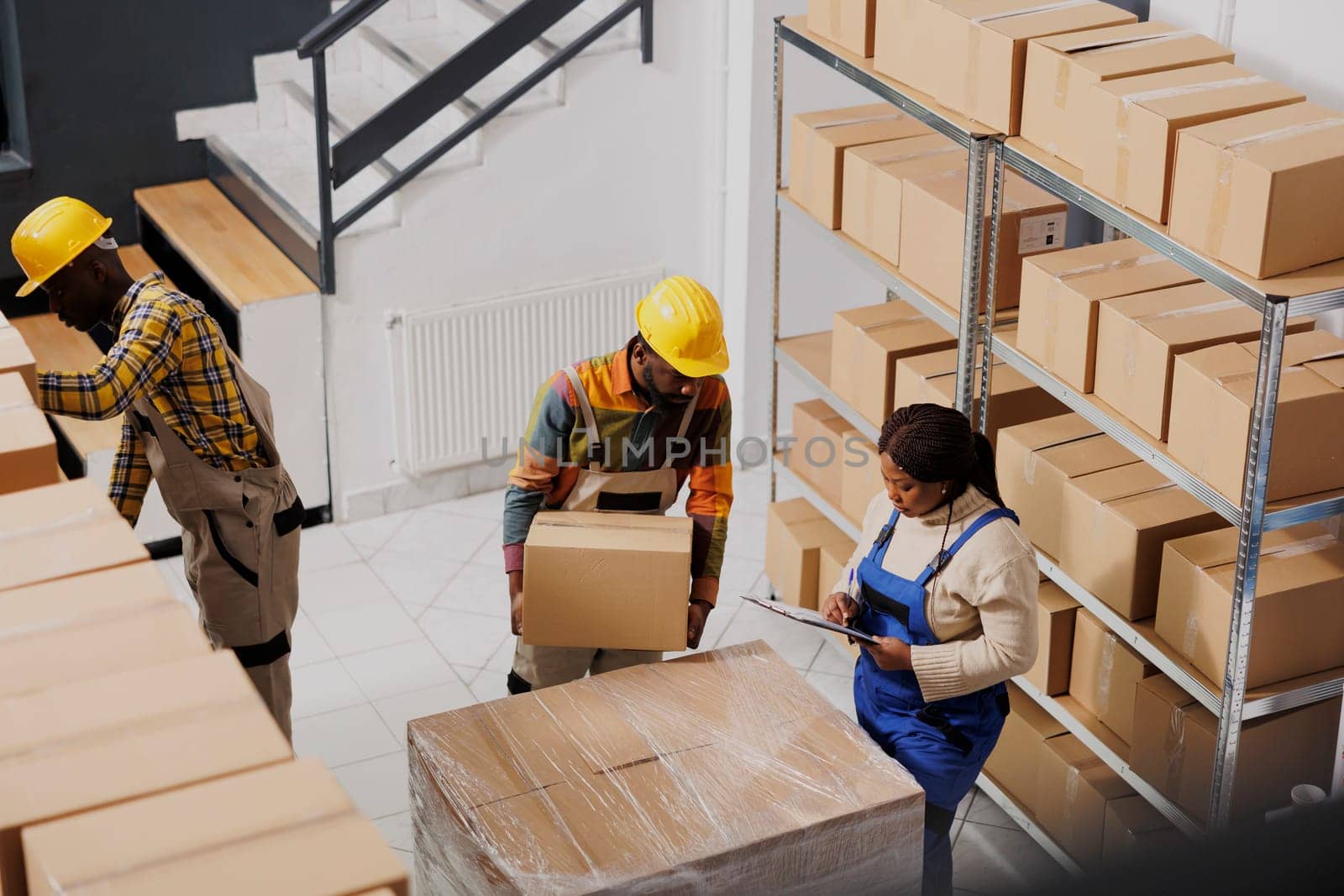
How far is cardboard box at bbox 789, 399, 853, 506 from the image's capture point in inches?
188

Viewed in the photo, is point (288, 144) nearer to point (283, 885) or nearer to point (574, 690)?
point (574, 690)

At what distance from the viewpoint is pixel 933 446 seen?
2.99 meters

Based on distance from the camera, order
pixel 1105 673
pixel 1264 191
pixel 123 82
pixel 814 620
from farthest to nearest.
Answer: pixel 123 82 → pixel 1105 673 → pixel 814 620 → pixel 1264 191

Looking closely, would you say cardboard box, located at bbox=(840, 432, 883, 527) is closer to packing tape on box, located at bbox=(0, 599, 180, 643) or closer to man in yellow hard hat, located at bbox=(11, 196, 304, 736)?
man in yellow hard hat, located at bbox=(11, 196, 304, 736)

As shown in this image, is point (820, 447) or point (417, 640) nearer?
point (820, 447)

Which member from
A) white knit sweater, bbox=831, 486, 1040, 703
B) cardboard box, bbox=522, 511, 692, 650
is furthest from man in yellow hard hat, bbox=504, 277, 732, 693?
white knit sweater, bbox=831, 486, 1040, 703

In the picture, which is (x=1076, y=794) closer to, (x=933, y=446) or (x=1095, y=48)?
(x=933, y=446)

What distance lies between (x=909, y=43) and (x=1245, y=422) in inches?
62.2

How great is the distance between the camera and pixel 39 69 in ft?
19.2

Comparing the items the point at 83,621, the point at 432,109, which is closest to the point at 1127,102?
the point at 83,621

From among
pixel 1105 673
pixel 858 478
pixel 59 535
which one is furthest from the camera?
pixel 858 478

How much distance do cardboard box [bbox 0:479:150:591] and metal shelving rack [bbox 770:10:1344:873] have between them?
218 cm

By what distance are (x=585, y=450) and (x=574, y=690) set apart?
1.89 feet

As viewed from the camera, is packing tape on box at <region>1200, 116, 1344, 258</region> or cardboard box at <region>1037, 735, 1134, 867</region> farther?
cardboard box at <region>1037, 735, 1134, 867</region>
